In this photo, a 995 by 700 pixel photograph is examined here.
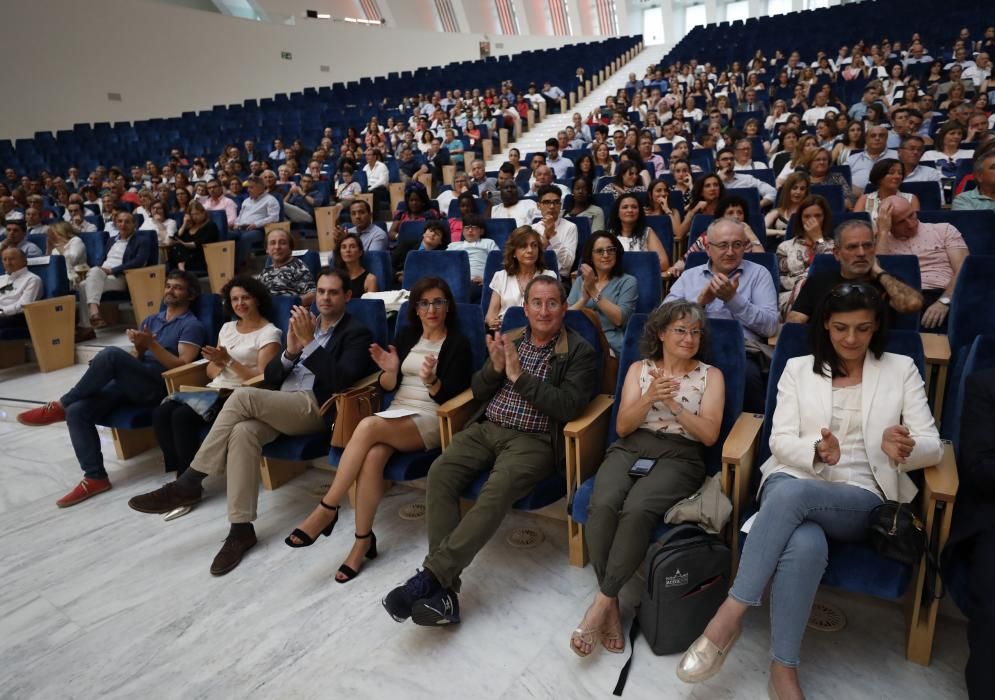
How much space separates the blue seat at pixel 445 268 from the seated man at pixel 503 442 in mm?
981

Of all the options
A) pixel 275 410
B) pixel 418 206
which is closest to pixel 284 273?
pixel 275 410

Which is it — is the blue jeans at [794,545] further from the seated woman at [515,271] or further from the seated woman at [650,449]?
the seated woman at [515,271]

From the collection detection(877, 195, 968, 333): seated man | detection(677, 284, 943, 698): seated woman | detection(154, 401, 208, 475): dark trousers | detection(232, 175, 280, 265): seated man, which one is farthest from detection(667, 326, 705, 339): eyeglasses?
detection(232, 175, 280, 265): seated man

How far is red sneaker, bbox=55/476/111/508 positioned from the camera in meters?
2.35

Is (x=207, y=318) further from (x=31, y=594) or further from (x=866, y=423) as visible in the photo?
(x=866, y=423)

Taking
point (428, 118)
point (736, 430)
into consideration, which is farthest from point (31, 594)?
point (428, 118)

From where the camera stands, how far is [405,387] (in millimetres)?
2078

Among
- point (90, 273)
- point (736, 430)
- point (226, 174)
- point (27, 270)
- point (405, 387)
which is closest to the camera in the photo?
point (736, 430)

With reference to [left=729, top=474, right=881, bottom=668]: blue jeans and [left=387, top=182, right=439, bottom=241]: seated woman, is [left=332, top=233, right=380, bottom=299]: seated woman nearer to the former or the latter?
[left=387, top=182, right=439, bottom=241]: seated woman

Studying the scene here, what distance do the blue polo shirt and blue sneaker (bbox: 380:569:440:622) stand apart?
154cm

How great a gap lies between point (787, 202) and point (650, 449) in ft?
6.67

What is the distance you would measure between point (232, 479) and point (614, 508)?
1176 millimetres

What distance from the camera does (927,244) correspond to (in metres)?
2.31

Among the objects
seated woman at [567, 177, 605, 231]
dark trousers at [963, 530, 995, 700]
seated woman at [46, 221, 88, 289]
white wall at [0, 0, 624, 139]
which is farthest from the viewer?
white wall at [0, 0, 624, 139]
